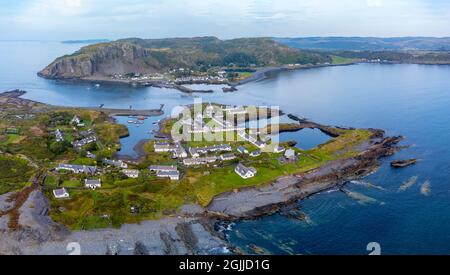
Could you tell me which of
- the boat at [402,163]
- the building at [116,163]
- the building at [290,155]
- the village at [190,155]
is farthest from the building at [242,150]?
the boat at [402,163]

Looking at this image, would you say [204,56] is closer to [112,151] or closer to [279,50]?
[279,50]

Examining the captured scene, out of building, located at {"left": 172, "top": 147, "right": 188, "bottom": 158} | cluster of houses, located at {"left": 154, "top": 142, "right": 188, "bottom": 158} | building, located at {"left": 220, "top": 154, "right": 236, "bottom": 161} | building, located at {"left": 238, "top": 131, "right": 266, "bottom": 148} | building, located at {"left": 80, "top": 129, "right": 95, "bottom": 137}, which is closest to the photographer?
building, located at {"left": 220, "top": 154, "right": 236, "bottom": 161}

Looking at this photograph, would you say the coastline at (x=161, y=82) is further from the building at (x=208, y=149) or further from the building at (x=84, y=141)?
the building at (x=208, y=149)

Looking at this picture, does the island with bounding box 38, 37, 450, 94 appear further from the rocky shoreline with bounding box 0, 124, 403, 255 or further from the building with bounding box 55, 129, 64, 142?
the rocky shoreline with bounding box 0, 124, 403, 255

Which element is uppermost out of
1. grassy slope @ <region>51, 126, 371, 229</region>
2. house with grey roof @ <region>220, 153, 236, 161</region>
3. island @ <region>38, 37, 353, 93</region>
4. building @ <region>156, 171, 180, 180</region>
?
island @ <region>38, 37, 353, 93</region>

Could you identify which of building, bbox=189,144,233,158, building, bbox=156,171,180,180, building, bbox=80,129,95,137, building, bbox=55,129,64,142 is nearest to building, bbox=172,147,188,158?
building, bbox=189,144,233,158

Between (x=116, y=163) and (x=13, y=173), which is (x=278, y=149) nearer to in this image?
(x=116, y=163)

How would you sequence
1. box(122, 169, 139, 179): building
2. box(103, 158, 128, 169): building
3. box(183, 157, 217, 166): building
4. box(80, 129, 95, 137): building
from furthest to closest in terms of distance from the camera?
box(80, 129, 95, 137): building, box(183, 157, 217, 166): building, box(103, 158, 128, 169): building, box(122, 169, 139, 179): building
